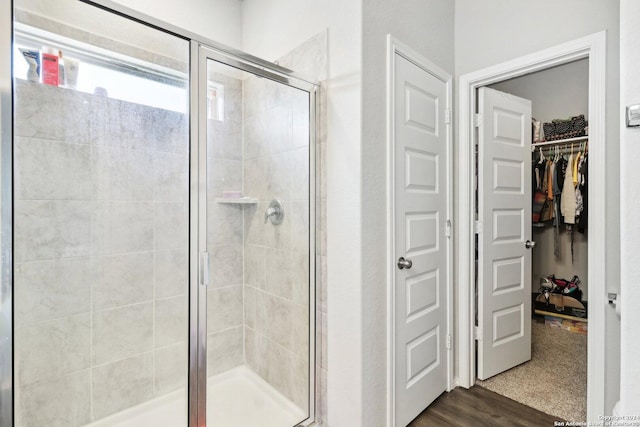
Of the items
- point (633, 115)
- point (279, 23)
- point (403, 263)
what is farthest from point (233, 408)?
point (279, 23)

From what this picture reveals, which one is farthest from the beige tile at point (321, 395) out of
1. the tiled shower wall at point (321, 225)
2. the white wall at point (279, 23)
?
the white wall at point (279, 23)

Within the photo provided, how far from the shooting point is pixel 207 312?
5.12 feet

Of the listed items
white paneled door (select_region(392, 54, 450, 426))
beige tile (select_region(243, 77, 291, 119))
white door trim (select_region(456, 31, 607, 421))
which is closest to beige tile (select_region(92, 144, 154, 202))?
beige tile (select_region(243, 77, 291, 119))

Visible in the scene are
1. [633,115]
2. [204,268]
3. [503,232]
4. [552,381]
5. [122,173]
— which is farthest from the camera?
[503,232]

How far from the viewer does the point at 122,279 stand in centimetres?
179

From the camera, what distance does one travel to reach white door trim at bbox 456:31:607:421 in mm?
1639

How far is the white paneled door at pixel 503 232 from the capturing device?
2244mm

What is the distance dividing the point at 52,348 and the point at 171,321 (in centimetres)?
57

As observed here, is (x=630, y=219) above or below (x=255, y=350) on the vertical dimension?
above

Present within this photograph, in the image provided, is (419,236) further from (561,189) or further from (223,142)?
(561,189)

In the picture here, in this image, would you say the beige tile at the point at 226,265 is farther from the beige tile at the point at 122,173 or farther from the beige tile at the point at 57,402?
the beige tile at the point at 57,402

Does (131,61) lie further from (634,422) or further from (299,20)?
(634,422)

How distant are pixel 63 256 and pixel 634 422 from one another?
94.4 inches

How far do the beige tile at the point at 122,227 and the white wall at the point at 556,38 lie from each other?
2260 millimetres
